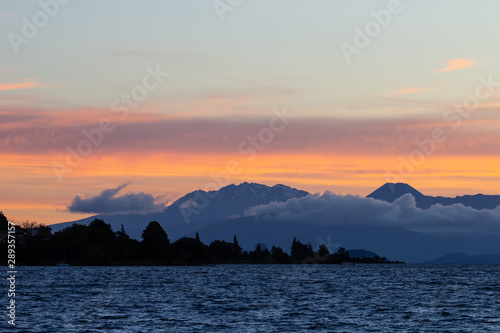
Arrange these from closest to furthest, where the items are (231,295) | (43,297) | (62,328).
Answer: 1. (62,328)
2. (43,297)
3. (231,295)

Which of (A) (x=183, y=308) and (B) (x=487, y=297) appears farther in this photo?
(B) (x=487, y=297)

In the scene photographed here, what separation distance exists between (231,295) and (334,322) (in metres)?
49.1

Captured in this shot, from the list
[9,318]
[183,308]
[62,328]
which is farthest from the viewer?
[183,308]

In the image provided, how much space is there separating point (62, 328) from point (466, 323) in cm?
4868

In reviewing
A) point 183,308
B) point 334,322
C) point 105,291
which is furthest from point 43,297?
point 334,322

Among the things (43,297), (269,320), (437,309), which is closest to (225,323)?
(269,320)

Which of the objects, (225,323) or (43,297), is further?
(43,297)

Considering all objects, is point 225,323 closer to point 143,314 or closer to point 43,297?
point 143,314

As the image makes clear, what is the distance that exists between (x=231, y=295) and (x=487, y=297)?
4881cm

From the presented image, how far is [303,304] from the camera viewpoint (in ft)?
363

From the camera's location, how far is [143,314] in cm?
9125

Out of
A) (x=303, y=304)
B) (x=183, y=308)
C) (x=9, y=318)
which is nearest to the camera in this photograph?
(x=9, y=318)

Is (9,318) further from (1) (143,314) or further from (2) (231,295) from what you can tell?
(2) (231,295)

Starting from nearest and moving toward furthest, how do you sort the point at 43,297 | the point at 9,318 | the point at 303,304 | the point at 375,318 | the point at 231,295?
the point at 9,318, the point at 375,318, the point at 303,304, the point at 43,297, the point at 231,295
